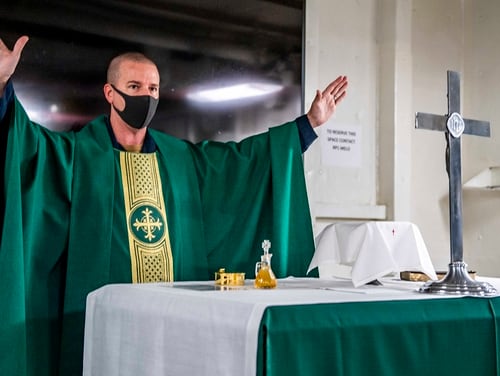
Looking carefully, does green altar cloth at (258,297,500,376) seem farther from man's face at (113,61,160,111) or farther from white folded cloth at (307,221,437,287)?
man's face at (113,61,160,111)

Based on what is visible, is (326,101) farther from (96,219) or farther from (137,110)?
(96,219)

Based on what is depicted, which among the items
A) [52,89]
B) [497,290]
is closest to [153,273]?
[52,89]

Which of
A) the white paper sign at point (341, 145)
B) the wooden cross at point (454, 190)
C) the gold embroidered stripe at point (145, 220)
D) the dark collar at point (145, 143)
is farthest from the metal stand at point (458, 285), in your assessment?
the white paper sign at point (341, 145)

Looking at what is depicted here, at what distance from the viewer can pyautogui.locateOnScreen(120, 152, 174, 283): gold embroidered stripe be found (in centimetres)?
350

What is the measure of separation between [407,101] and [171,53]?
1.93 meters

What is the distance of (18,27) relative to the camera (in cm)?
358

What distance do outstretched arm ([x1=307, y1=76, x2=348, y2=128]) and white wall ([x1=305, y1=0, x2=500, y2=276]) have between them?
78 centimetres

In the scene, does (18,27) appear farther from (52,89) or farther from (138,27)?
(138,27)

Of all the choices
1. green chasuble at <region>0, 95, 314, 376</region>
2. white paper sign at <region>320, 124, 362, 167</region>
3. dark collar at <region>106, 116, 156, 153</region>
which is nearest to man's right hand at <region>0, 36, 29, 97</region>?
green chasuble at <region>0, 95, 314, 376</region>

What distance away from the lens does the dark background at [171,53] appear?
3645 millimetres

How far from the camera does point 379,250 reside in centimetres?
271

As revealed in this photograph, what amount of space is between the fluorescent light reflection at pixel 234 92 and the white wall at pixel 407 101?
0.33 m

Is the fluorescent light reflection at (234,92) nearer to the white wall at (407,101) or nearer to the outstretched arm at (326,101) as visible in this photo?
the white wall at (407,101)

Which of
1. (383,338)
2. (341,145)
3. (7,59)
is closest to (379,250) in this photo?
(383,338)
